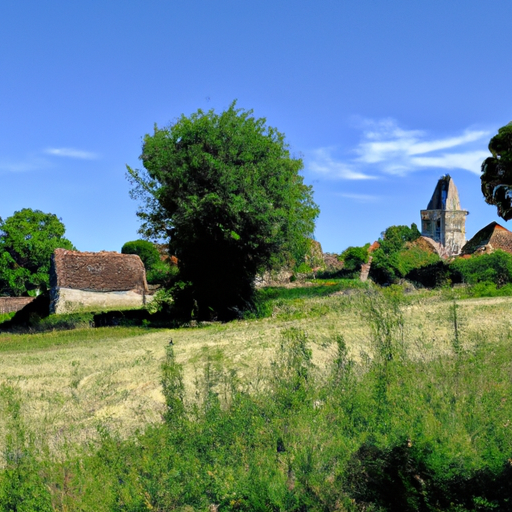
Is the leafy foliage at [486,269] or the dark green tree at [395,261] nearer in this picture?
the leafy foliage at [486,269]

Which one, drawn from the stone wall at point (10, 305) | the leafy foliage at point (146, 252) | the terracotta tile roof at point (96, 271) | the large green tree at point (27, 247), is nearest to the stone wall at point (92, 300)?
the terracotta tile roof at point (96, 271)

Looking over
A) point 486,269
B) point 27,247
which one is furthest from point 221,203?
point 27,247

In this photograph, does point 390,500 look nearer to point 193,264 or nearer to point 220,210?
point 220,210

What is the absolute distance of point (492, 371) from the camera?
32.6ft

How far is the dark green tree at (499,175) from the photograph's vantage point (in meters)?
32.5

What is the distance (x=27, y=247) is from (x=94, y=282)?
3188 centimetres

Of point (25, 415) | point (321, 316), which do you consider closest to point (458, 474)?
point (25, 415)

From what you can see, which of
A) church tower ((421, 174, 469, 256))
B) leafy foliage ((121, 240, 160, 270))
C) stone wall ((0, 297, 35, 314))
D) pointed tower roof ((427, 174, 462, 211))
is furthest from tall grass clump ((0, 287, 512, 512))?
pointed tower roof ((427, 174, 462, 211))

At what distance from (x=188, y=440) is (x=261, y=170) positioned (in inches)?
896

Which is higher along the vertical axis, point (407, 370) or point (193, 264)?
point (193, 264)

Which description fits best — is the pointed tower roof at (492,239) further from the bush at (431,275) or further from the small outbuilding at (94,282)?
the small outbuilding at (94,282)

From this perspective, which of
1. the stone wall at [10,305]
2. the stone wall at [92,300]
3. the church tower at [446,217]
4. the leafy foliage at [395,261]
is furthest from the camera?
the church tower at [446,217]

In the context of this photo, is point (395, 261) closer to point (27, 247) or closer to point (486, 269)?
point (486, 269)

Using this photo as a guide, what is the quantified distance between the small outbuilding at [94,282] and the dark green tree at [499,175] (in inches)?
877
